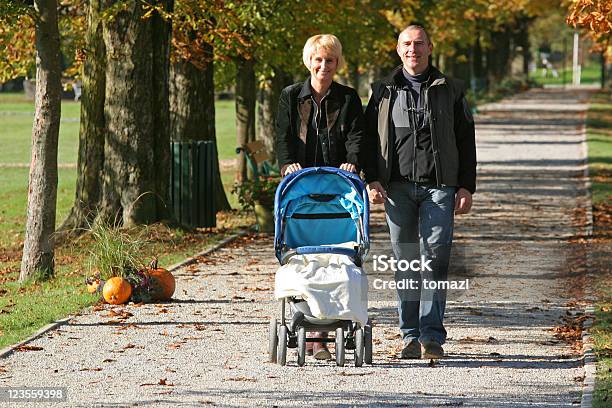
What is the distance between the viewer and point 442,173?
916 centimetres

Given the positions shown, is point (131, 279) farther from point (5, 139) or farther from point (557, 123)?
point (557, 123)

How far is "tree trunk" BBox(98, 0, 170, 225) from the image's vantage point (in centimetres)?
1695

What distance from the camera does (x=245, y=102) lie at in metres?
26.7

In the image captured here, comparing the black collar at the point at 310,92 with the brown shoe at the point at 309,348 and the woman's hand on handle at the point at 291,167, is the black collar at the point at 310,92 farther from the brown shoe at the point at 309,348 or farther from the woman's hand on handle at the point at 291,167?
the brown shoe at the point at 309,348

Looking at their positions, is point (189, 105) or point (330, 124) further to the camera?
point (189, 105)

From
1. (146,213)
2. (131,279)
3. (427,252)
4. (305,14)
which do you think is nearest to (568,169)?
(305,14)

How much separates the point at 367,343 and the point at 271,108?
2085 centimetres

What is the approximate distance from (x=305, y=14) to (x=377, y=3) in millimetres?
5811

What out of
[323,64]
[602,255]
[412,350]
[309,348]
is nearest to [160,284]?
[309,348]

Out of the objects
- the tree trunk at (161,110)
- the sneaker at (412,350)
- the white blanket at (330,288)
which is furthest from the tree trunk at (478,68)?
the white blanket at (330,288)

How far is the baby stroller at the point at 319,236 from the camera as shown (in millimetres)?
8891

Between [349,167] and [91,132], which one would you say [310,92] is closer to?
[349,167]

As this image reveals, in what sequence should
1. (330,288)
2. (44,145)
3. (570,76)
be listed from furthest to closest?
(570,76)
(44,145)
(330,288)

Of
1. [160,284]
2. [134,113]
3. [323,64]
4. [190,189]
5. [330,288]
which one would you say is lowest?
[160,284]
